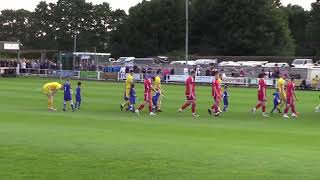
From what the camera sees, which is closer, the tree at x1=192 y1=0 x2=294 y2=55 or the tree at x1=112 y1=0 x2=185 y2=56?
the tree at x1=192 y1=0 x2=294 y2=55

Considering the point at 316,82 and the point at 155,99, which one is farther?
the point at 316,82

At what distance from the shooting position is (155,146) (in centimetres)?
1630

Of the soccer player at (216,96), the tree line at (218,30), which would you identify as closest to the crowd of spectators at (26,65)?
the tree line at (218,30)

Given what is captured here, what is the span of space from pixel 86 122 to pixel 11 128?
3.86 metres

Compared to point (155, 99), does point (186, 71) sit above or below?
above

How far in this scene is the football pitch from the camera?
1230 centimetres

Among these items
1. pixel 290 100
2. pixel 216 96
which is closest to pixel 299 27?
pixel 290 100

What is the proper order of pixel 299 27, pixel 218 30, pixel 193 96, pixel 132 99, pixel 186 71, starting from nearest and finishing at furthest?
1. pixel 193 96
2. pixel 132 99
3. pixel 186 71
4. pixel 218 30
5. pixel 299 27

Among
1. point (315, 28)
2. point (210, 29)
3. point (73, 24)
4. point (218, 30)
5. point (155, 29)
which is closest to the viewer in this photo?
point (315, 28)

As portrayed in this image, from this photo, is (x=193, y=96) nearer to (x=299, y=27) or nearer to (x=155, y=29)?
(x=155, y=29)

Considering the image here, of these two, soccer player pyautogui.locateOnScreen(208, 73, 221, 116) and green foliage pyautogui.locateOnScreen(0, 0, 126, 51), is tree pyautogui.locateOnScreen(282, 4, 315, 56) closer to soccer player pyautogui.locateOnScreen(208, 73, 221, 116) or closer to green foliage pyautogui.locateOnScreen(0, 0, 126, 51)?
green foliage pyautogui.locateOnScreen(0, 0, 126, 51)

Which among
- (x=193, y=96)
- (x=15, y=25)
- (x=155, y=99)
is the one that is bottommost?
(x=155, y=99)

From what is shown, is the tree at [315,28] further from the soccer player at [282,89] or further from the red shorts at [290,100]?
the red shorts at [290,100]

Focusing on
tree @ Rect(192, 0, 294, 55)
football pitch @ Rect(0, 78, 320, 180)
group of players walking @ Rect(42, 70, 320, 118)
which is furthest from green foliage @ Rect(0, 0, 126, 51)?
football pitch @ Rect(0, 78, 320, 180)
